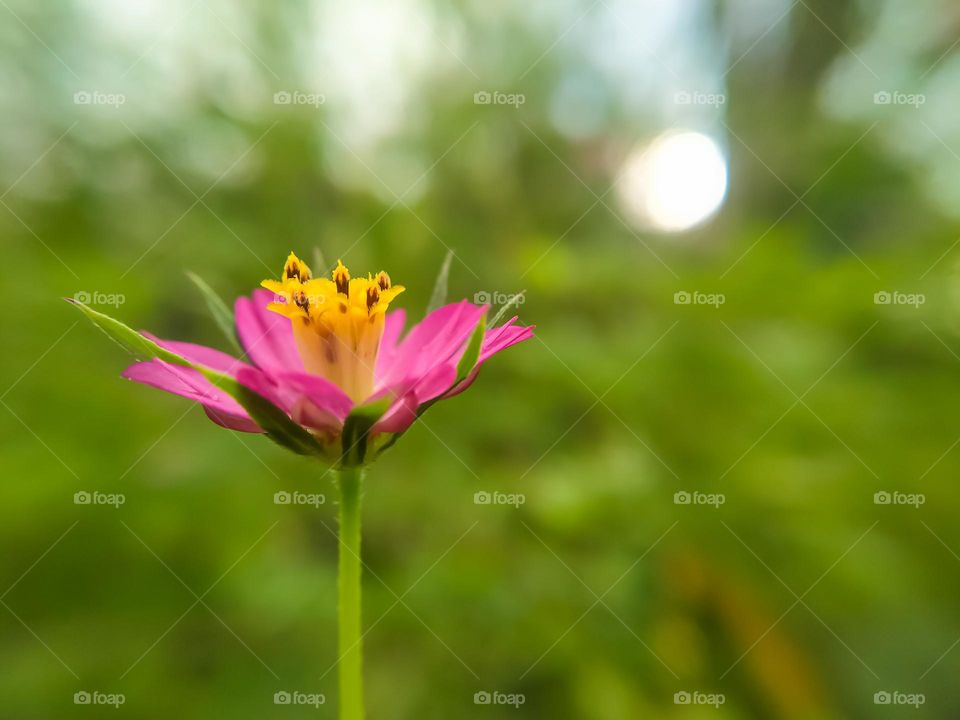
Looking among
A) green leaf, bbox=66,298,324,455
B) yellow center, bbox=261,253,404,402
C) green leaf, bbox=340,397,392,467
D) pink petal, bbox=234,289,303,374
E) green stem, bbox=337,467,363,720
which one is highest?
pink petal, bbox=234,289,303,374

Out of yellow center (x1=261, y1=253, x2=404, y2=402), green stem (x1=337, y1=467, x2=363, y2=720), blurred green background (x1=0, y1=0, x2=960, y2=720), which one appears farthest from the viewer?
blurred green background (x1=0, y1=0, x2=960, y2=720)

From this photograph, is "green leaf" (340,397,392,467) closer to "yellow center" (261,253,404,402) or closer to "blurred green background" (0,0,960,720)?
"yellow center" (261,253,404,402)

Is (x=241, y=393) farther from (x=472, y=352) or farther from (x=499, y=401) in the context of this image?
(x=499, y=401)

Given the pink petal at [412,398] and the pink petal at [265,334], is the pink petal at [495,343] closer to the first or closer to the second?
the pink petal at [412,398]

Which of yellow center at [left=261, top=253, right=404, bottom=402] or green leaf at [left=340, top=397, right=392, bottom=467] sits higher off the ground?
yellow center at [left=261, top=253, right=404, bottom=402]

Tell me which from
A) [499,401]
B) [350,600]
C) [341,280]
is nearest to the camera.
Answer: [350,600]

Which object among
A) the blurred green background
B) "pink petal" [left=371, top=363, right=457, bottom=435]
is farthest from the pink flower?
the blurred green background

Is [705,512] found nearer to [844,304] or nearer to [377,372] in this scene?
[844,304]

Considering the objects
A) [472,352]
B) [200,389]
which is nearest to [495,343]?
[472,352]
